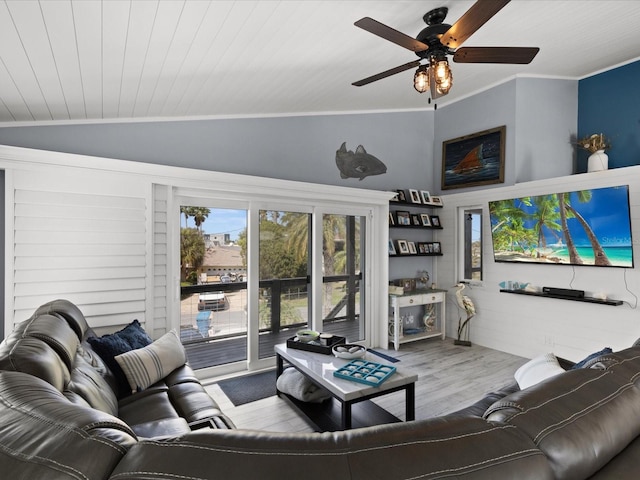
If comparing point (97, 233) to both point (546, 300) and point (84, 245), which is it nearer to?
point (84, 245)

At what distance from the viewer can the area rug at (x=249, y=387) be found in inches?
122

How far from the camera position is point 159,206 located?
309 centimetres

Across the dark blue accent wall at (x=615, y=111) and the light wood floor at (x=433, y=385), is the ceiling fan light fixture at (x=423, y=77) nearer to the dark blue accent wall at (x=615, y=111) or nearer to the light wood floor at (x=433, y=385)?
the light wood floor at (x=433, y=385)

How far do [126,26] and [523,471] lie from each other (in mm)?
2237

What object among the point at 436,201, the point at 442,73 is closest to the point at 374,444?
the point at 442,73

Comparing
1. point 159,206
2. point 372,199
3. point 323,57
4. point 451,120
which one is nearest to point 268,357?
point 159,206

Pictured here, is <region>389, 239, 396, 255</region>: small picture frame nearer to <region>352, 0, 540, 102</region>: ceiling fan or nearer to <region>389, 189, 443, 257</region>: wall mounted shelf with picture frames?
<region>389, 189, 443, 257</region>: wall mounted shelf with picture frames

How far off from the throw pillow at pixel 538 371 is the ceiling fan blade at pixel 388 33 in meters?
2.12

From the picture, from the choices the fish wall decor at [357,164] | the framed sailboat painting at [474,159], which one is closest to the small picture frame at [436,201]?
the framed sailboat painting at [474,159]

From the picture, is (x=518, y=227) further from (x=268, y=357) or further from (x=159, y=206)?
(x=159, y=206)

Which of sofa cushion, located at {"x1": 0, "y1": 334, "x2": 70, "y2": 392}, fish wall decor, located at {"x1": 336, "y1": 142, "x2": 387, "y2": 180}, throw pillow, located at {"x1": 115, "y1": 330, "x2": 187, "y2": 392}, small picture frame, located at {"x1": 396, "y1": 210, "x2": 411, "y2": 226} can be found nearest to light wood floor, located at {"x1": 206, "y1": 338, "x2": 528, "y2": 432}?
throw pillow, located at {"x1": 115, "y1": 330, "x2": 187, "y2": 392}

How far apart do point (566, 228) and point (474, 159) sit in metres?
1.53

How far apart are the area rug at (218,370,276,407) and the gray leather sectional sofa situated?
2.18 meters

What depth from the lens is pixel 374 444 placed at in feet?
2.32
